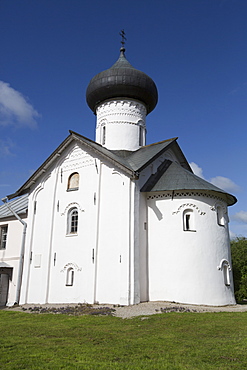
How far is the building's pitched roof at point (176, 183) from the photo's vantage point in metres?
13.2

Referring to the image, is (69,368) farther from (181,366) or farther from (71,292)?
(71,292)

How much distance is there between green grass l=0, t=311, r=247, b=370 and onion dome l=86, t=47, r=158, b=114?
1164cm

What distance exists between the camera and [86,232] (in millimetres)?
13688

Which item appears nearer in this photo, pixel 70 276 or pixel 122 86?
pixel 70 276

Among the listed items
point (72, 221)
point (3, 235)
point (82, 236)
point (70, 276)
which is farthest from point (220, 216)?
point (3, 235)

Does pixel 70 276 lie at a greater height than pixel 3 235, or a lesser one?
lesser

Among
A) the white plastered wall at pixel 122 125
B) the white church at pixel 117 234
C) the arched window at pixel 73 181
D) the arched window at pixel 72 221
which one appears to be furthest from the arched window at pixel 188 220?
the white plastered wall at pixel 122 125

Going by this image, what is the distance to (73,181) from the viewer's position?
14992 millimetres

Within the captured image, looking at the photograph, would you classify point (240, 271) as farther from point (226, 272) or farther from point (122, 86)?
point (122, 86)

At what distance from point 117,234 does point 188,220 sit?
9.27ft

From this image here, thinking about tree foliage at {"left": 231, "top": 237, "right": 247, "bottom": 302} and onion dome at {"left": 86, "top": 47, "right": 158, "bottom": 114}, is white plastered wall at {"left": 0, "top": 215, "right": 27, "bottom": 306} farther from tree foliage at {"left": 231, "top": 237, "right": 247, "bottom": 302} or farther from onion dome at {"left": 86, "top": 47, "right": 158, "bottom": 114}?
tree foliage at {"left": 231, "top": 237, "right": 247, "bottom": 302}

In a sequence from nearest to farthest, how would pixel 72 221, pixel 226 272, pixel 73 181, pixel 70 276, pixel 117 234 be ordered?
1. pixel 117 234
2. pixel 226 272
3. pixel 70 276
4. pixel 72 221
5. pixel 73 181

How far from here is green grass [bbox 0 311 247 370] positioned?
4580 millimetres

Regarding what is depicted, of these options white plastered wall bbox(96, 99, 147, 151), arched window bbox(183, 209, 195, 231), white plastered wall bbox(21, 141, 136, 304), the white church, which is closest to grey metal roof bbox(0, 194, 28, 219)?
the white church
